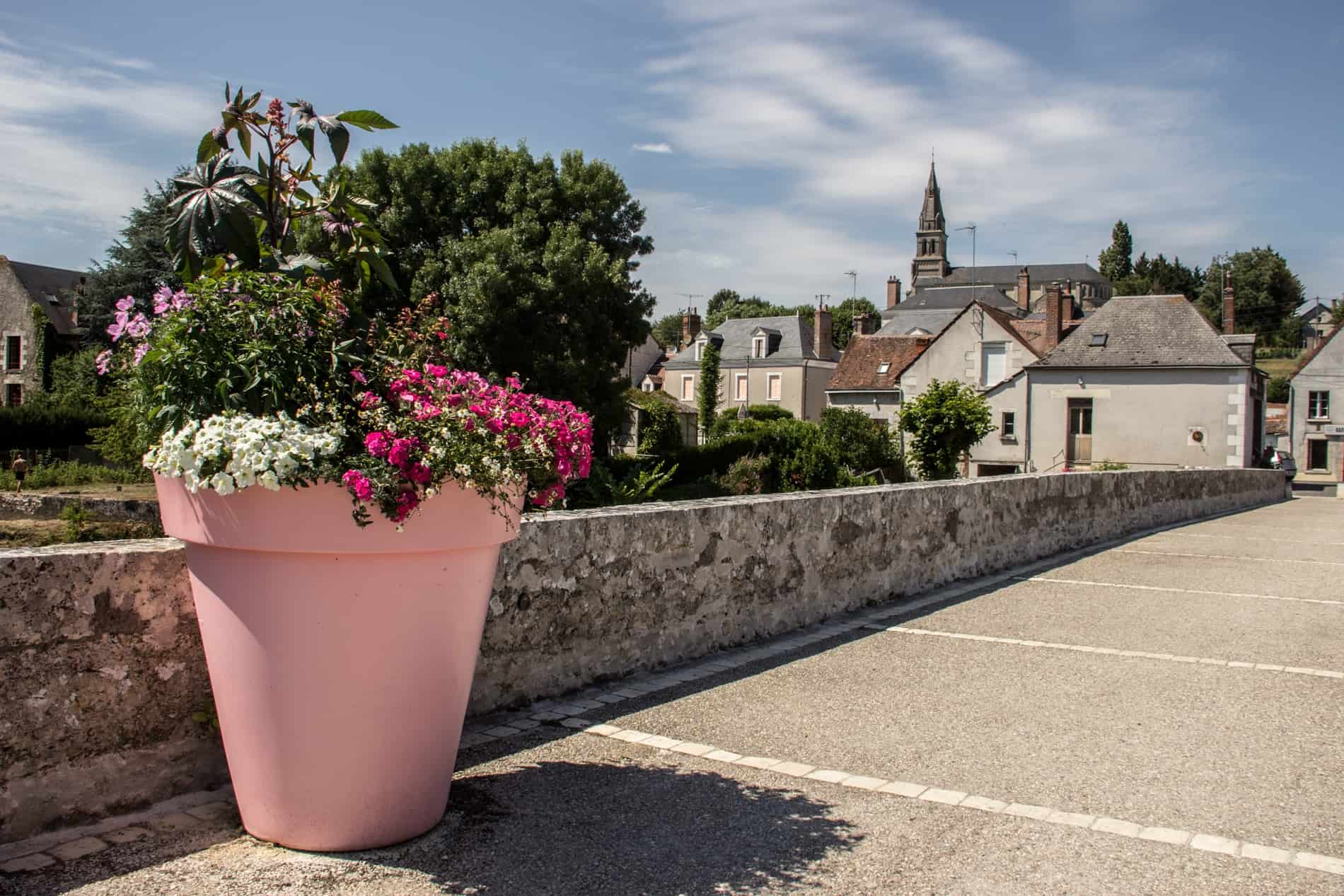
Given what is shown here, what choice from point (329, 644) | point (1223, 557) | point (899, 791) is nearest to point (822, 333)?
point (1223, 557)

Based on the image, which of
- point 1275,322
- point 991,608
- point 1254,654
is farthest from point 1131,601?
point 1275,322

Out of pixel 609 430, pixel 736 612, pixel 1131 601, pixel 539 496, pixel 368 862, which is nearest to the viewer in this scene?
pixel 368 862

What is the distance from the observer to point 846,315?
347 feet

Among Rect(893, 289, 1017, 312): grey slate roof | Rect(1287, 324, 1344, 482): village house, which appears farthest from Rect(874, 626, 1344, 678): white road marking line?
Rect(893, 289, 1017, 312): grey slate roof

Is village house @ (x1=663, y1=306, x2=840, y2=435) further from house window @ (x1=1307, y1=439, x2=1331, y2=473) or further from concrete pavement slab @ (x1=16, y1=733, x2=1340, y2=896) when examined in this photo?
concrete pavement slab @ (x1=16, y1=733, x2=1340, y2=896)

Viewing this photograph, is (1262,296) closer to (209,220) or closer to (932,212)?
(932,212)

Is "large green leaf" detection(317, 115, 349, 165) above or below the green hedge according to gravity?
above

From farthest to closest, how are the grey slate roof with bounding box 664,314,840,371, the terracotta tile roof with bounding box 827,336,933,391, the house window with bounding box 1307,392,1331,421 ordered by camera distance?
the grey slate roof with bounding box 664,314,840,371
the house window with bounding box 1307,392,1331,421
the terracotta tile roof with bounding box 827,336,933,391

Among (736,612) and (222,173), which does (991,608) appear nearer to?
(736,612)

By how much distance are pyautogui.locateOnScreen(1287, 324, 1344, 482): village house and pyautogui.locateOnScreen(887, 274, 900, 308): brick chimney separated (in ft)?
157

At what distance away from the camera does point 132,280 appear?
3728 centimetres

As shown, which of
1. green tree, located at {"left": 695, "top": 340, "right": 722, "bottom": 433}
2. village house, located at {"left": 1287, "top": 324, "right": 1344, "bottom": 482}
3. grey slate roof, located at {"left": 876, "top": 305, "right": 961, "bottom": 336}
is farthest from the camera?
grey slate roof, located at {"left": 876, "top": 305, "right": 961, "bottom": 336}

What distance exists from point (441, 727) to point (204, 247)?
171 cm

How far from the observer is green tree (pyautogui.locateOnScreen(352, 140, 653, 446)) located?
26.7 m
